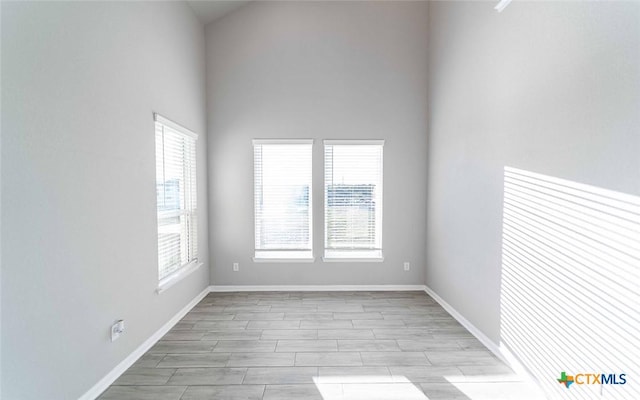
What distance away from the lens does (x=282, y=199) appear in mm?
4609

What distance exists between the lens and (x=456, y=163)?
12.1 feet

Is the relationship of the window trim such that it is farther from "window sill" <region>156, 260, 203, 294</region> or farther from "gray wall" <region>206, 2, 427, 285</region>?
"gray wall" <region>206, 2, 427, 285</region>

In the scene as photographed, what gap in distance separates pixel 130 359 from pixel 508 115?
153 inches

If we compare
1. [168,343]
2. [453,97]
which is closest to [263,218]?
[168,343]

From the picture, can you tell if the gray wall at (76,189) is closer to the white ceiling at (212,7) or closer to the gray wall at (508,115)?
the white ceiling at (212,7)

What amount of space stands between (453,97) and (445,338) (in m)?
2.71

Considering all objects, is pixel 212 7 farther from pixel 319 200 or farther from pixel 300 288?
pixel 300 288

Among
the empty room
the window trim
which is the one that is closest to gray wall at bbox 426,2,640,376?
the empty room

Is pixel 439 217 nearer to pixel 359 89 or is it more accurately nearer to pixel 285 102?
pixel 359 89

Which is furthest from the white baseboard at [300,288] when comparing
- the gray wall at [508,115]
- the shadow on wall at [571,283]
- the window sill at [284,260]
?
the shadow on wall at [571,283]

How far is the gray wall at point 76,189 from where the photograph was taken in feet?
5.59

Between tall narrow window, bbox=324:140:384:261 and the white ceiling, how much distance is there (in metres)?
2.29

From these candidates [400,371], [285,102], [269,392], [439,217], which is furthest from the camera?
[285,102]

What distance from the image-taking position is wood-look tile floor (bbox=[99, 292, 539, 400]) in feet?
7.72
